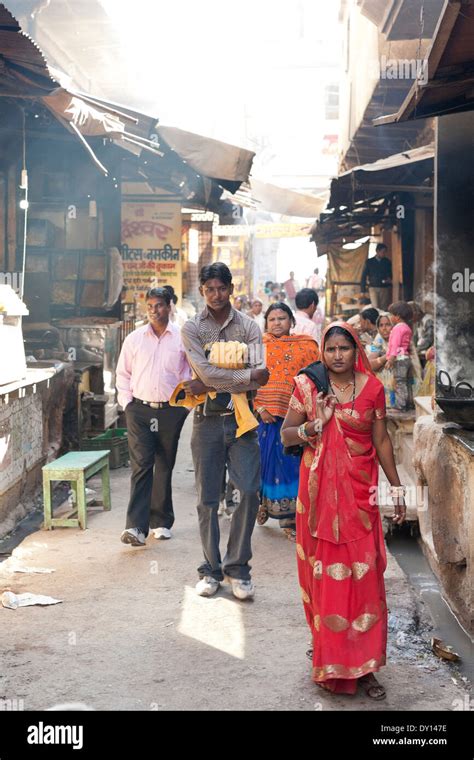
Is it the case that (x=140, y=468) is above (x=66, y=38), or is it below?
below

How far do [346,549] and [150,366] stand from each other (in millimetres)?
3071

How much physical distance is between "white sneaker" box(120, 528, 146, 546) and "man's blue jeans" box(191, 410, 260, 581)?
1195 mm

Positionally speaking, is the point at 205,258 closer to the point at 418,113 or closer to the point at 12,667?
the point at 418,113

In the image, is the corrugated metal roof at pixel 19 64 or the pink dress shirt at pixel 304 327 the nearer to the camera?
the corrugated metal roof at pixel 19 64

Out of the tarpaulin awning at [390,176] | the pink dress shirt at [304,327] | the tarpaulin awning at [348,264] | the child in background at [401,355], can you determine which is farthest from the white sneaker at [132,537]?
the tarpaulin awning at [348,264]

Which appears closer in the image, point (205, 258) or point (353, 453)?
point (353, 453)

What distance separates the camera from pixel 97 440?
973cm

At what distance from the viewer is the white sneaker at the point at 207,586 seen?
5.64 metres

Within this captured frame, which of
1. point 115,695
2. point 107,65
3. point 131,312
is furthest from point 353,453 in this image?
point 107,65

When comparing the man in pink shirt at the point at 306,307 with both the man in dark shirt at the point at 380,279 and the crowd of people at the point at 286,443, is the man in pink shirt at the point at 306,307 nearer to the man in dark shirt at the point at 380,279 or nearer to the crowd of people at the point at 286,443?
the crowd of people at the point at 286,443

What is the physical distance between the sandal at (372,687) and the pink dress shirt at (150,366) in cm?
309

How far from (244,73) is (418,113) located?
3792 cm

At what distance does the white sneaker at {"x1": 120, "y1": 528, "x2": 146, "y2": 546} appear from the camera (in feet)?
22.3

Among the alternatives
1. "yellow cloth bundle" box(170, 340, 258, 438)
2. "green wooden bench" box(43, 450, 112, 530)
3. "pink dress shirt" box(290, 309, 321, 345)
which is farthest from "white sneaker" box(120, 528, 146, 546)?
"pink dress shirt" box(290, 309, 321, 345)
